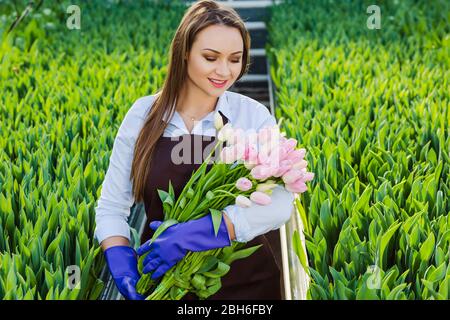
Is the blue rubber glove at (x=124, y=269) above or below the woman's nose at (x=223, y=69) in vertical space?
below

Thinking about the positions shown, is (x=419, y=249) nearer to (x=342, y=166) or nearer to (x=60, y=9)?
(x=342, y=166)

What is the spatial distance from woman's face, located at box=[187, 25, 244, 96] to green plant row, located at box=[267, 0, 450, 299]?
1.75ft

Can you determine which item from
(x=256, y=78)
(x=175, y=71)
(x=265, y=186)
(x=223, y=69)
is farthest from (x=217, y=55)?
(x=256, y=78)

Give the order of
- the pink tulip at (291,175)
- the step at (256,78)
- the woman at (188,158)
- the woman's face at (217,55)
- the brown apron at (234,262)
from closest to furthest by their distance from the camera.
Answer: the pink tulip at (291,175), the woman at (188,158), the woman's face at (217,55), the brown apron at (234,262), the step at (256,78)

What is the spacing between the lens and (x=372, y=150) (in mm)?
2883

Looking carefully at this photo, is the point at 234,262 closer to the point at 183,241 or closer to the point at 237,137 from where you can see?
the point at 183,241

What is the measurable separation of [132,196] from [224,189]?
1.19 feet

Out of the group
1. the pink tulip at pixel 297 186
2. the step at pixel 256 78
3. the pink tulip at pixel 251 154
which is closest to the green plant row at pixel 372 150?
the pink tulip at pixel 297 186

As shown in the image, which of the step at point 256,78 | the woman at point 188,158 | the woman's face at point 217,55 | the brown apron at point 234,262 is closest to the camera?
the woman at point 188,158

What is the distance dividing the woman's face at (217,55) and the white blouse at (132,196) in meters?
0.16

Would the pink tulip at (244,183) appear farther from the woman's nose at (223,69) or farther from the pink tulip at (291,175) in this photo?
the woman's nose at (223,69)

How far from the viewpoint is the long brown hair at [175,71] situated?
1.95 m

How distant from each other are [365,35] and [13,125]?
2.87m

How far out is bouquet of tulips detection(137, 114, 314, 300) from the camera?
1.70 m
